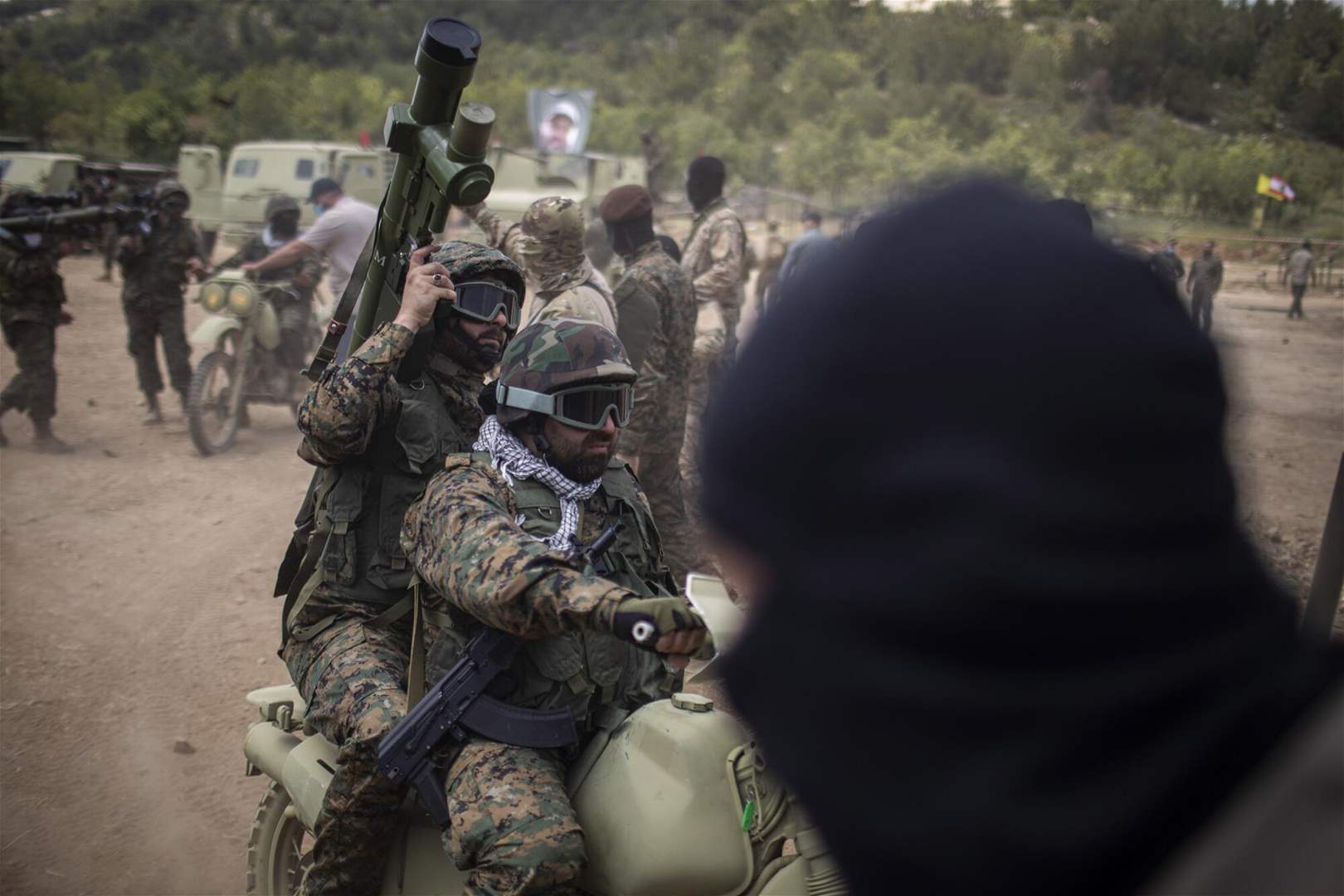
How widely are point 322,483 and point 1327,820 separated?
10.3ft

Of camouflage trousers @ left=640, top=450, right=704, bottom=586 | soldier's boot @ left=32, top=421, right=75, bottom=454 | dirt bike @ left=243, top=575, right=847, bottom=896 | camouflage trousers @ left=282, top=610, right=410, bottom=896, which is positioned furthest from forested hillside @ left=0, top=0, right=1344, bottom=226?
soldier's boot @ left=32, top=421, right=75, bottom=454

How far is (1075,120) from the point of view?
4328cm

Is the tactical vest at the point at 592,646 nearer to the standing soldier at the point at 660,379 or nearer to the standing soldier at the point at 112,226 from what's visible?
the standing soldier at the point at 660,379

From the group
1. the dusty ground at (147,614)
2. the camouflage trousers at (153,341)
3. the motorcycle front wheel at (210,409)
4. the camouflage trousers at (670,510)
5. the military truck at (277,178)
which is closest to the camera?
the dusty ground at (147,614)

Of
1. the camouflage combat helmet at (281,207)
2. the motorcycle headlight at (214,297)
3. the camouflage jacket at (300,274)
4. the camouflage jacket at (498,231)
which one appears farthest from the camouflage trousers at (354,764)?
the camouflage combat helmet at (281,207)

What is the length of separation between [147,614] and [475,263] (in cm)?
382

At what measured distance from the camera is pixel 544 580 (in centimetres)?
230

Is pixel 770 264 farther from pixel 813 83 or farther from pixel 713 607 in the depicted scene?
pixel 813 83

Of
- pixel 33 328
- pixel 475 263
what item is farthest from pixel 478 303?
pixel 33 328

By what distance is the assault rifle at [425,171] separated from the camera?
3.10m

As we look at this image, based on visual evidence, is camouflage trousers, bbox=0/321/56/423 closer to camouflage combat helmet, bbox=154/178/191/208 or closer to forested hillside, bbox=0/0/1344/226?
camouflage combat helmet, bbox=154/178/191/208

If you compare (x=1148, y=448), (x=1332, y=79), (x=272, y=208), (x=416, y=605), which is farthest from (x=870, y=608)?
(x=1332, y=79)

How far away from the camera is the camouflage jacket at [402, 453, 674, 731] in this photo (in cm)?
230

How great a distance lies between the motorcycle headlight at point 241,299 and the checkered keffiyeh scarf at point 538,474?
7208 millimetres
